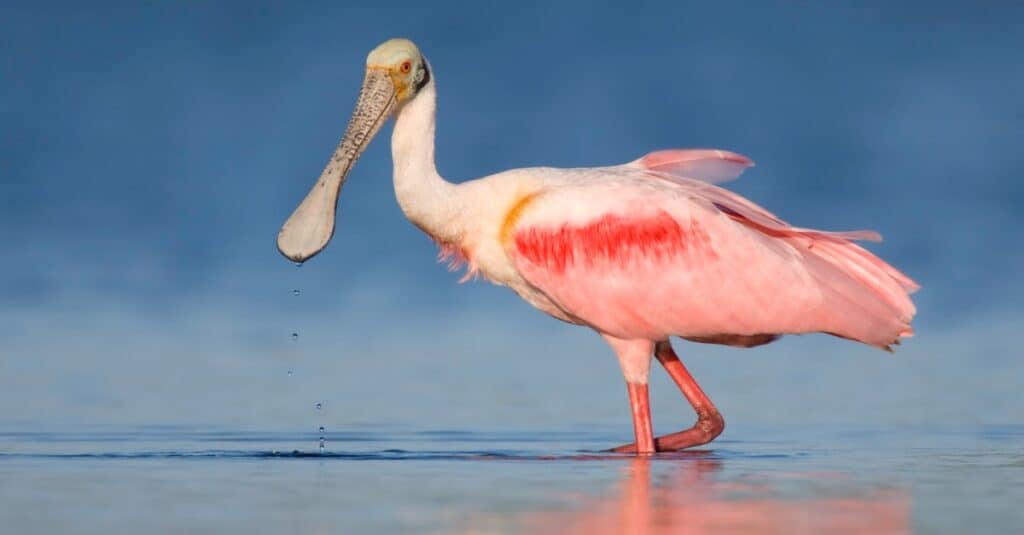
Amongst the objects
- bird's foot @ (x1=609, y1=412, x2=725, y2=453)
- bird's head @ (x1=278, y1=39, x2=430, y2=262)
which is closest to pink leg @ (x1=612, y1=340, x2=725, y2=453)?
bird's foot @ (x1=609, y1=412, x2=725, y2=453)

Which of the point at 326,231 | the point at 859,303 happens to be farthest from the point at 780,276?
the point at 326,231

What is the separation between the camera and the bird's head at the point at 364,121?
13.4 m

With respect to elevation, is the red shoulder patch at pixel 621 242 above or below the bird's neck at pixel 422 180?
below

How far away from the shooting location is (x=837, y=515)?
8734mm

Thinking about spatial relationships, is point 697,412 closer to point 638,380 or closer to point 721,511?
point 638,380

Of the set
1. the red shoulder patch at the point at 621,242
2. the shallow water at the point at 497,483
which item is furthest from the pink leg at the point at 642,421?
the red shoulder patch at the point at 621,242

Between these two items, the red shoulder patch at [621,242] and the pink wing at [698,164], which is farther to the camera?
the pink wing at [698,164]

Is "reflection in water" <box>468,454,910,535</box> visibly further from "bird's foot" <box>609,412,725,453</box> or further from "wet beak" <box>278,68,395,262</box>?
"wet beak" <box>278,68,395,262</box>

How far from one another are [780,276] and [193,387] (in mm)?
5975

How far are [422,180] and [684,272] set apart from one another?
1.59 m

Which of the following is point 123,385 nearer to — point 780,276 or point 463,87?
point 780,276

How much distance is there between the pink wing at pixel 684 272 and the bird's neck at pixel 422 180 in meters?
0.46

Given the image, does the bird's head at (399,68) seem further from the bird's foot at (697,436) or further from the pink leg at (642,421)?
the bird's foot at (697,436)

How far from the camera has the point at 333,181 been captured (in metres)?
13.5
